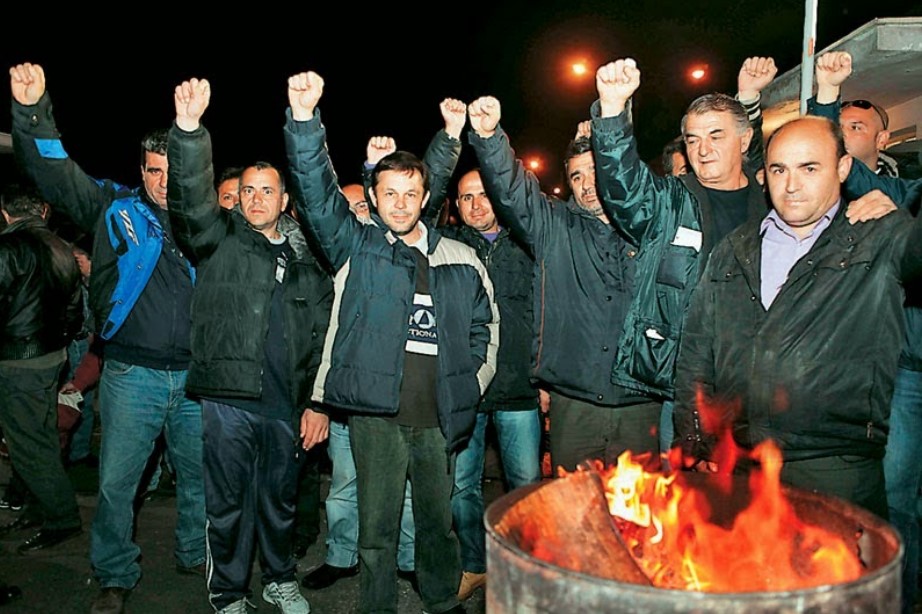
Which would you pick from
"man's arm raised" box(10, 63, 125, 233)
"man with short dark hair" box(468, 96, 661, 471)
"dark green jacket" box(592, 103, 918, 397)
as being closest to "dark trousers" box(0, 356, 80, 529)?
"man's arm raised" box(10, 63, 125, 233)

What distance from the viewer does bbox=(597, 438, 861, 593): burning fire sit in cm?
231

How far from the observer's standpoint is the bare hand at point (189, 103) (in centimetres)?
369

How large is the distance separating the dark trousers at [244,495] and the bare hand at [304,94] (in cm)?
168

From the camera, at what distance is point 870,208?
117 inches

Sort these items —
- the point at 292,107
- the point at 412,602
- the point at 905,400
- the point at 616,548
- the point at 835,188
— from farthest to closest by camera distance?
the point at 412,602 → the point at 905,400 → the point at 292,107 → the point at 835,188 → the point at 616,548

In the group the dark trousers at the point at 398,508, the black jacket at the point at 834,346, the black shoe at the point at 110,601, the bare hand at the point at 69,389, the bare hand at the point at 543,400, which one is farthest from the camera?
the bare hand at the point at 69,389

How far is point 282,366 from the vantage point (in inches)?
167

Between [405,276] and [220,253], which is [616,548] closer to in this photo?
[405,276]

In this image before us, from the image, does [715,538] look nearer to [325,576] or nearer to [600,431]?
[600,431]

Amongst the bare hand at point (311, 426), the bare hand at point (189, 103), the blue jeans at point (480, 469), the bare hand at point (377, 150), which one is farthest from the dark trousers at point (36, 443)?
the bare hand at point (377, 150)

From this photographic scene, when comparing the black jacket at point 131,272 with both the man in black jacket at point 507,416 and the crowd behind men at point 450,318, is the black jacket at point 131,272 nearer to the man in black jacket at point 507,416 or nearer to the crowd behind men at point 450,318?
the crowd behind men at point 450,318

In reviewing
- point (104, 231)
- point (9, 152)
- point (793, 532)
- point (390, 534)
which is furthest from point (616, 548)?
point (9, 152)

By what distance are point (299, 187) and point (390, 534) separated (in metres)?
1.91

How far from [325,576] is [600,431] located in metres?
2.18
